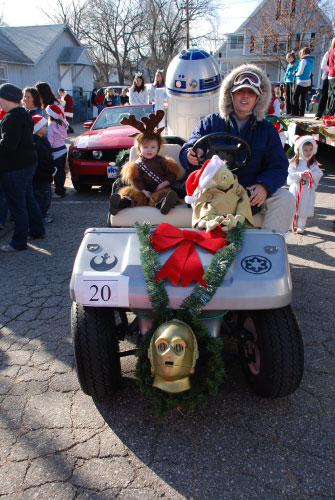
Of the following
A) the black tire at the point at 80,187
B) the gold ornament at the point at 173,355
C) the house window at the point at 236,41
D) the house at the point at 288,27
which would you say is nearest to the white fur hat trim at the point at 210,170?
the gold ornament at the point at 173,355

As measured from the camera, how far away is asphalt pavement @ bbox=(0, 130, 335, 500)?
6.39ft

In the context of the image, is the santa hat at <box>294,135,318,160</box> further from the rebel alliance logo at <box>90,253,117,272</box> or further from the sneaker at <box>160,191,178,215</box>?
the rebel alliance logo at <box>90,253,117,272</box>

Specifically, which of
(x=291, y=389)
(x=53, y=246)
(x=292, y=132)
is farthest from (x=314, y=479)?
(x=292, y=132)

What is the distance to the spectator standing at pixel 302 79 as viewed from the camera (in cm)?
1077

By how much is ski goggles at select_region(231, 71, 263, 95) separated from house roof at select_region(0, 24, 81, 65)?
22117mm

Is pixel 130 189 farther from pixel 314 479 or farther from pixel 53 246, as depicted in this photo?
pixel 314 479

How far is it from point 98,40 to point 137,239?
49109 mm

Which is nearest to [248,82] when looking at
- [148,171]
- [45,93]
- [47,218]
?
[148,171]

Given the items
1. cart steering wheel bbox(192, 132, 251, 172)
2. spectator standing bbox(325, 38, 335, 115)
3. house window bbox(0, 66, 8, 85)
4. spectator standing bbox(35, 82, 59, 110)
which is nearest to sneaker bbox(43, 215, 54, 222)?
spectator standing bbox(35, 82, 59, 110)

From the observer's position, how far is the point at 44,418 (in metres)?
2.41

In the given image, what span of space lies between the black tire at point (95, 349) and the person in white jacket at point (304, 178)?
12.5 feet

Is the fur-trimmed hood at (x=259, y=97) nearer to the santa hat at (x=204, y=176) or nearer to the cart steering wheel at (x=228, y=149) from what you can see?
the cart steering wheel at (x=228, y=149)

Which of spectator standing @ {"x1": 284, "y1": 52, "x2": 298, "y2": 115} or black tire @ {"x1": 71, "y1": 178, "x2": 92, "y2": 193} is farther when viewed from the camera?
spectator standing @ {"x1": 284, "y1": 52, "x2": 298, "y2": 115}

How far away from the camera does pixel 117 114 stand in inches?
346
